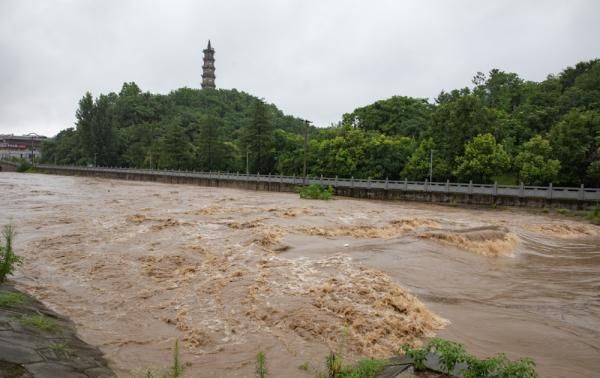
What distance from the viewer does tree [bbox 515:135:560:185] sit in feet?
132

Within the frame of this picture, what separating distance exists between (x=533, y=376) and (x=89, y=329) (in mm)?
7930

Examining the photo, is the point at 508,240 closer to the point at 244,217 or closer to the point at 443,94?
the point at 244,217

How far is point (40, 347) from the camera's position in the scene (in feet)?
22.0

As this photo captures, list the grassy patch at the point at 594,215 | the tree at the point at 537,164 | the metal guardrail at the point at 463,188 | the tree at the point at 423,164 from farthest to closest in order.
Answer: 1. the tree at the point at 423,164
2. the tree at the point at 537,164
3. the metal guardrail at the point at 463,188
4. the grassy patch at the point at 594,215

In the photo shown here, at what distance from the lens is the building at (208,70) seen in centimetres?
16375

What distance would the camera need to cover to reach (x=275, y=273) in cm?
1238

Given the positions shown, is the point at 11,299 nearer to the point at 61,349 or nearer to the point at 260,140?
the point at 61,349

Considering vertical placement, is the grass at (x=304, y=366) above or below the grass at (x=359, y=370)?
below

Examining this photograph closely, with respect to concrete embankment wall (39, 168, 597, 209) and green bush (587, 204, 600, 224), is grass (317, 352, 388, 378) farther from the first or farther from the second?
concrete embankment wall (39, 168, 597, 209)

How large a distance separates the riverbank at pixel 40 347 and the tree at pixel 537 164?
4178 centimetres

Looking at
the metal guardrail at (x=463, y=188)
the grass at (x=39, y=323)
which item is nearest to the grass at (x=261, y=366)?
the grass at (x=39, y=323)

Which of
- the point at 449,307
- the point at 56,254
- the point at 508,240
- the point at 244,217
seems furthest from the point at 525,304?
the point at 244,217

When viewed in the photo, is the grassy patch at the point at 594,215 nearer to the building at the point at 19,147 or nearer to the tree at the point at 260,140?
the tree at the point at 260,140

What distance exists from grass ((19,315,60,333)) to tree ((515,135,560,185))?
42.1 metres
